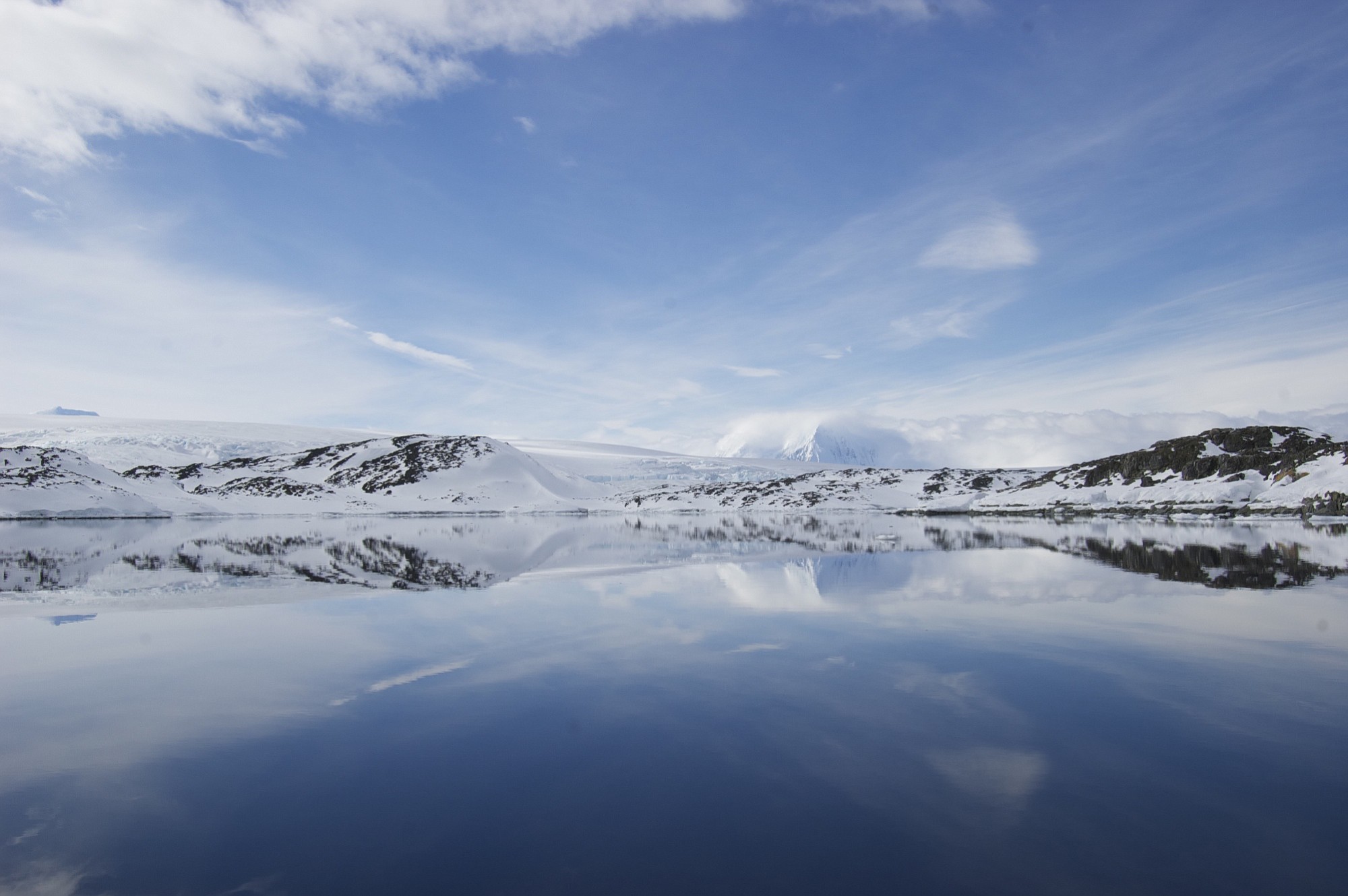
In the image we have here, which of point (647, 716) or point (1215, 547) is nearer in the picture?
point (647, 716)

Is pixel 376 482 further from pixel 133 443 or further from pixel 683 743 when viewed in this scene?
pixel 683 743

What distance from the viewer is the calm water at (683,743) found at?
461 centimetres

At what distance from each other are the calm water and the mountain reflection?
332cm

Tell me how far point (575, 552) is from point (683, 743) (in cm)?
2490

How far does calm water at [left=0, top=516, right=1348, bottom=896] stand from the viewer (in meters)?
4.61

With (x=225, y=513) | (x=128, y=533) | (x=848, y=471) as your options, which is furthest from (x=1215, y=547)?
(x=848, y=471)

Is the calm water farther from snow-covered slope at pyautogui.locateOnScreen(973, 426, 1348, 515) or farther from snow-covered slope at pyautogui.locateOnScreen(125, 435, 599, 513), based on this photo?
snow-covered slope at pyautogui.locateOnScreen(125, 435, 599, 513)

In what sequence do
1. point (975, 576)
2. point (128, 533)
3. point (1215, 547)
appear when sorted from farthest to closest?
point (128, 533) → point (1215, 547) → point (975, 576)

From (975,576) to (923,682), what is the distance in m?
12.1

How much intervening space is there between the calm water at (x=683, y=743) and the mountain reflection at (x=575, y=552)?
332 cm

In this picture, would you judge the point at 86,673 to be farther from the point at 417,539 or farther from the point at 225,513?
the point at 225,513

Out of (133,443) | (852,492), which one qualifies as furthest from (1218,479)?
(133,443)

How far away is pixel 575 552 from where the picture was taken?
103 ft

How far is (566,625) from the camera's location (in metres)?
13.0
